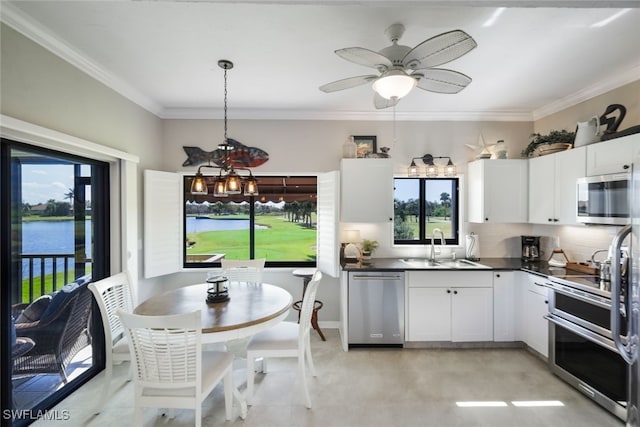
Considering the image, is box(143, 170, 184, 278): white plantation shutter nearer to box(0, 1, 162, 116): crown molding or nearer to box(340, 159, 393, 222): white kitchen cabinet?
box(0, 1, 162, 116): crown molding

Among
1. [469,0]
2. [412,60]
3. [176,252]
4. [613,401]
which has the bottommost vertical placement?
[613,401]

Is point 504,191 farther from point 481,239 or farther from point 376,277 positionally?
point 376,277

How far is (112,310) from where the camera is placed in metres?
2.34

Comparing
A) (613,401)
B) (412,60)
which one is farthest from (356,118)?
(613,401)

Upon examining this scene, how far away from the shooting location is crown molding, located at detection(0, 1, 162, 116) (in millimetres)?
1814

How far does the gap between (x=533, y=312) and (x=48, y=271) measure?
170 inches

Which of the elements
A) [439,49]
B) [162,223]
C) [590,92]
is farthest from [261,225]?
[590,92]

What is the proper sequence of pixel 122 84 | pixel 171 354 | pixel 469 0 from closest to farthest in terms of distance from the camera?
1. pixel 469 0
2. pixel 171 354
3. pixel 122 84

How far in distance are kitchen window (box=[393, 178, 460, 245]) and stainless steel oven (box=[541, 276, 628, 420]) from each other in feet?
4.34

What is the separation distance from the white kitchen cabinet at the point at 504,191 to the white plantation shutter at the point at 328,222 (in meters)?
1.71

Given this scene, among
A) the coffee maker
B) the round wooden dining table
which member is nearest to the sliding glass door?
the round wooden dining table

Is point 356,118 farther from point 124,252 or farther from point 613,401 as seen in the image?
point 613,401

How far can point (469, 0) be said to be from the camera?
0.89 metres

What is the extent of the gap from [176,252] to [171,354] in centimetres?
218
